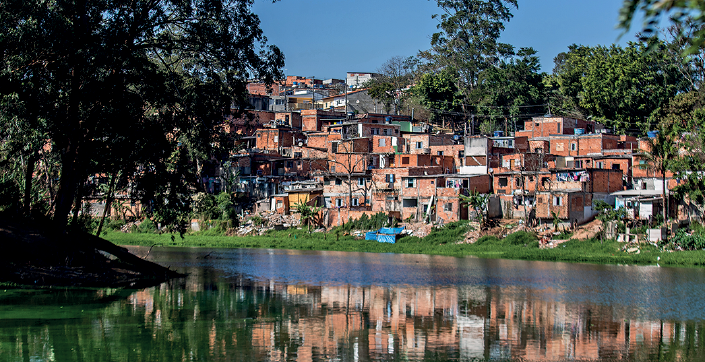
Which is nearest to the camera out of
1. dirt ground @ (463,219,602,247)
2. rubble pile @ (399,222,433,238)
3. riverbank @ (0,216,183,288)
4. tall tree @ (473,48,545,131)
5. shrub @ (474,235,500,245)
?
riverbank @ (0,216,183,288)

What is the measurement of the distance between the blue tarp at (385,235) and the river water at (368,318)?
18.2m

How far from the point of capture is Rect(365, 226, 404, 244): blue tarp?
52.6 m

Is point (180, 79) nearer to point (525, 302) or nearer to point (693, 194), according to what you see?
point (525, 302)

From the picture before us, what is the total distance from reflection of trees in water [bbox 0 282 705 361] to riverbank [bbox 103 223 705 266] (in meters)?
16.8

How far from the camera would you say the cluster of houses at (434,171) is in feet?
167

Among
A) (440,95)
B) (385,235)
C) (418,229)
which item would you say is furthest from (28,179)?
(440,95)

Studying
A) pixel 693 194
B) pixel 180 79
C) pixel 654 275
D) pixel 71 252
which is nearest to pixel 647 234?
pixel 693 194

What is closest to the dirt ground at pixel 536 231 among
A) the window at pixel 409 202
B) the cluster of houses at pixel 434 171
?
the cluster of houses at pixel 434 171

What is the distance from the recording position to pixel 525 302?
82.0 feet

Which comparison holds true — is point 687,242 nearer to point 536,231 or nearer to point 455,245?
point 536,231

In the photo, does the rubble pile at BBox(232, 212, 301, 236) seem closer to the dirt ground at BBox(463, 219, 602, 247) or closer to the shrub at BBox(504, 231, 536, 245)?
the dirt ground at BBox(463, 219, 602, 247)

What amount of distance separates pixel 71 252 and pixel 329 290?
9951 mm

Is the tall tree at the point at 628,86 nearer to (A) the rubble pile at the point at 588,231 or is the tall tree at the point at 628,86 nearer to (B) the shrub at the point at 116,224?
(A) the rubble pile at the point at 588,231

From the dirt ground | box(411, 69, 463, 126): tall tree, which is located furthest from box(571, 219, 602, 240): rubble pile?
box(411, 69, 463, 126): tall tree
